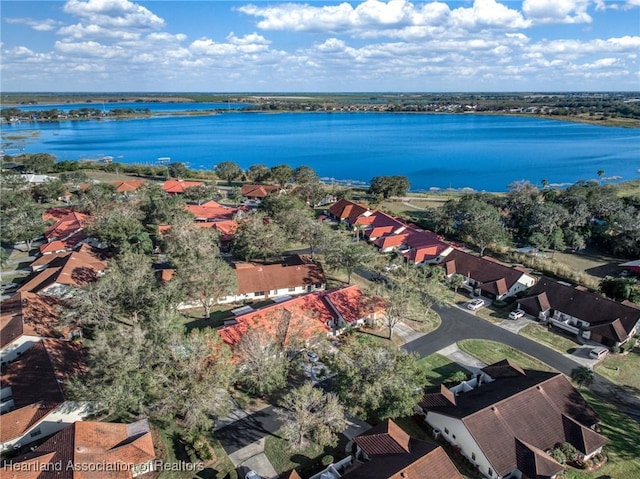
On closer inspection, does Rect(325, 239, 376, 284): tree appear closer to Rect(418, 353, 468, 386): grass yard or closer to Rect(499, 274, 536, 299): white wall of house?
Rect(418, 353, 468, 386): grass yard

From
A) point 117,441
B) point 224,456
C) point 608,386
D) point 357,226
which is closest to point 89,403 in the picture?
point 117,441

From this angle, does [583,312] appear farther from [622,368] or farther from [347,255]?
[347,255]

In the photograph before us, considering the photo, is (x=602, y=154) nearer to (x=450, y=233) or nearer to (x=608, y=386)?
(x=450, y=233)

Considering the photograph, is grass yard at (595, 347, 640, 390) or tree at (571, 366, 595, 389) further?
grass yard at (595, 347, 640, 390)

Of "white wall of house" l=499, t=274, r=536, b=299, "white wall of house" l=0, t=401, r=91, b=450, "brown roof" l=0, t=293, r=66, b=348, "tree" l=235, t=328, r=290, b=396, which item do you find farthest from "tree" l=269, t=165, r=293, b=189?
"white wall of house" l=0, t=401, r=91, b=450

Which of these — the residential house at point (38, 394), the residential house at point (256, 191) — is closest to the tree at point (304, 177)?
the residential house at point (256, 191)

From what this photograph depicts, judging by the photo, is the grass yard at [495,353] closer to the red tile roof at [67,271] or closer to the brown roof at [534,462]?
the brown roof at [534,462]
